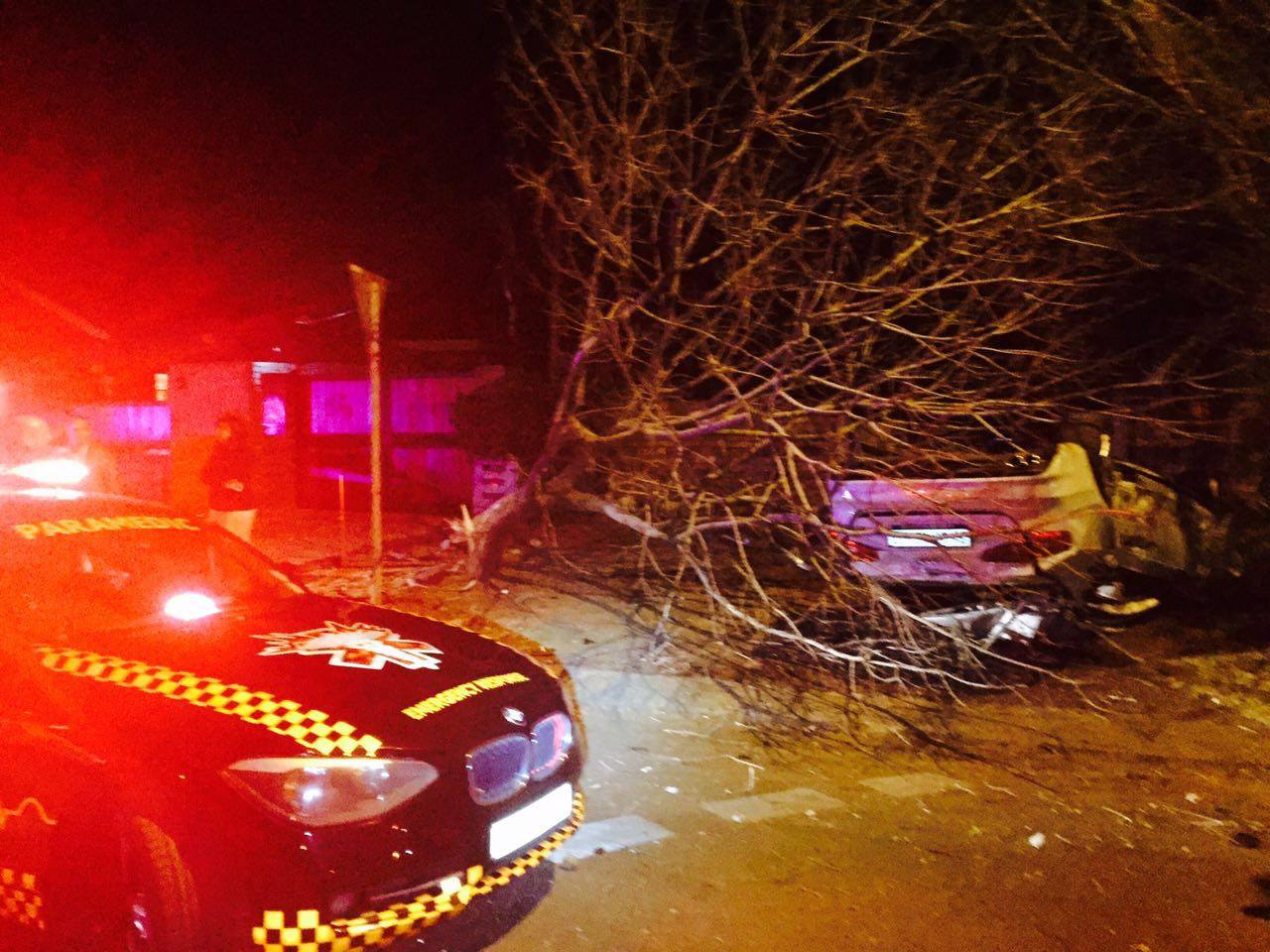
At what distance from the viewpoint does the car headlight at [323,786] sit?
3.08 m

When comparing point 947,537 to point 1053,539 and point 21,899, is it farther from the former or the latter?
point 21,899

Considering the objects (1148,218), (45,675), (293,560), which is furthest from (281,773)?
(1148,218)

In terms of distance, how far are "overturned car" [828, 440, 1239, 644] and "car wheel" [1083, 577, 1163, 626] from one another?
0.53ft

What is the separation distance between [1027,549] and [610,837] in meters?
4.21

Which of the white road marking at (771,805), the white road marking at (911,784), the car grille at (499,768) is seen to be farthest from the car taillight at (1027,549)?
the car grille at (499,768)

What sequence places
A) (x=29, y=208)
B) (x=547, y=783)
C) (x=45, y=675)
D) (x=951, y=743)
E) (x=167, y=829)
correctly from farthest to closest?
1. (x=29, y=208)
2. (x=951, y=743)
3. (x=547, y=783)
4. (x=45, y=675)
5. (x=167, y=829)

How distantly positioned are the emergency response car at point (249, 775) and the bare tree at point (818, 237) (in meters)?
3.19

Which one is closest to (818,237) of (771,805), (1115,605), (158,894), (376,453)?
(1115,605)

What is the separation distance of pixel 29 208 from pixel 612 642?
1434 cm

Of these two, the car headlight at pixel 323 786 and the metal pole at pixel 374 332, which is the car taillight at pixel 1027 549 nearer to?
the metal pole at pixel 374 332

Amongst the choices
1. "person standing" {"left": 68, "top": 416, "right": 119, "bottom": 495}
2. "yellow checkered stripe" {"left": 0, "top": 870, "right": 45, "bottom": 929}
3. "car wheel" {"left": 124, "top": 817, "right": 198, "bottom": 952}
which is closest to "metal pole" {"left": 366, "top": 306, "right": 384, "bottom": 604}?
"yellow checkered stripe" {"left": 0, "top": 870, "right": 45, "bottom": 929}

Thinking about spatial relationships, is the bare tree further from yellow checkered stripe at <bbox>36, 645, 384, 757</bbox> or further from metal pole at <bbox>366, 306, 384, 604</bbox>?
yellow checkered stripe at <bbox>36, 645, 384, 757</bbox>

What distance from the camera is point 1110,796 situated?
5621mm

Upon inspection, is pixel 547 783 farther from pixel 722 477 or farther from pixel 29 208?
pixel 29 208
